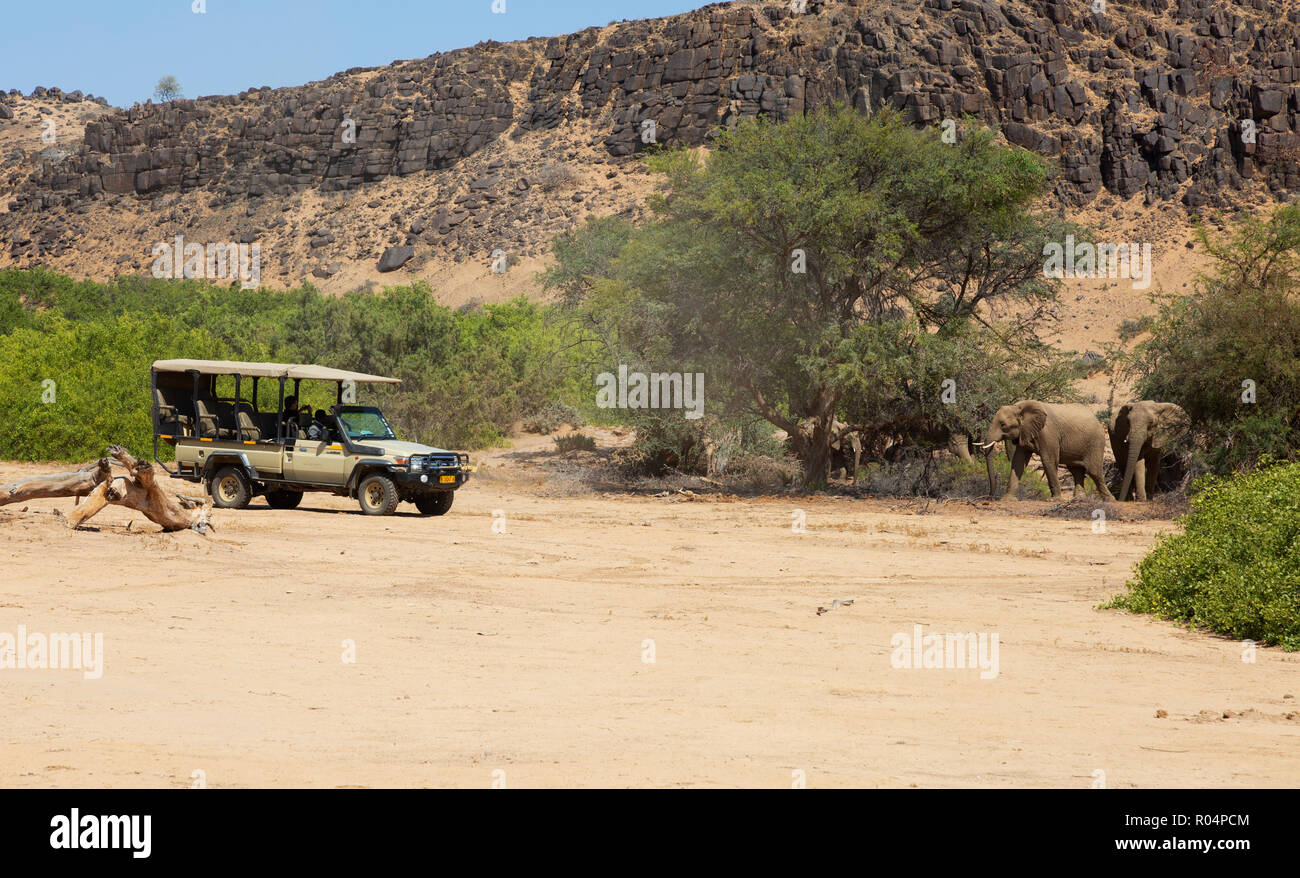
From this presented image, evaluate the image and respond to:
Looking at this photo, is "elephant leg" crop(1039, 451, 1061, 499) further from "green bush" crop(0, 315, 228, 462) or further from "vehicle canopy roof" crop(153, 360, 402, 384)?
"green bush" crop(0, 315, 228, 462)

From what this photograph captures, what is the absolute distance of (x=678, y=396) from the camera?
26.4 m

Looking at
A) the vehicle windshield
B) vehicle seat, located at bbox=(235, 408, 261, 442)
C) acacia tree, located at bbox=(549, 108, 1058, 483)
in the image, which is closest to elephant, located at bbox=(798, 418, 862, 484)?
acacia tree, located at bbox=(549, 108, 1058, 483)

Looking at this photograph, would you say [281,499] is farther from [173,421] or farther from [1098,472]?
[1098,472]

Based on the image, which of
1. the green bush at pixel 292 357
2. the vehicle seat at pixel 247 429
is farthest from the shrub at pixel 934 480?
the vehicle seat at pixel 247 429

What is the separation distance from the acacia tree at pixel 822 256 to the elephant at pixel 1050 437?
1449mm

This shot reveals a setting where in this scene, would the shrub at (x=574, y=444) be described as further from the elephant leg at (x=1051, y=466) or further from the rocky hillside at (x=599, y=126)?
the rocky hillside at (x=599, y=126)

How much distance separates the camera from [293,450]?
20.0 metres

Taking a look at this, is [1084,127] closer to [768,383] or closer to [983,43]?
[983,43]

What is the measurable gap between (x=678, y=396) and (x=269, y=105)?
256 ft

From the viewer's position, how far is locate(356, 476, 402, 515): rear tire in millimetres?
20016

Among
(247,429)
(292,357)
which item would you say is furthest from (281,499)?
(292,357)

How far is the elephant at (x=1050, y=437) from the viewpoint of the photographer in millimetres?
23969

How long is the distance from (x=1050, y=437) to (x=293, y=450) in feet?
43.1

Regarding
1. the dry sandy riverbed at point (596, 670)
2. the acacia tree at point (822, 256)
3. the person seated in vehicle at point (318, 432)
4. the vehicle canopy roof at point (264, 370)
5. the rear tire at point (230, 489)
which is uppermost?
the acacia tree at point (822, 256)
